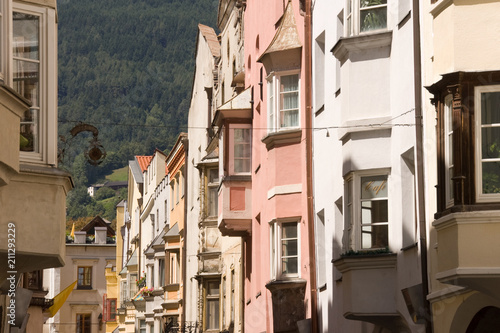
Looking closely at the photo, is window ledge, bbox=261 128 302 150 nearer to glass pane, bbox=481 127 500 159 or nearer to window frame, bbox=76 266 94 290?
glass pane, bbox=481 127 500 159

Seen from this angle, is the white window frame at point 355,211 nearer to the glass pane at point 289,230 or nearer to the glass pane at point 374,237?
the glass pane at point 374,237

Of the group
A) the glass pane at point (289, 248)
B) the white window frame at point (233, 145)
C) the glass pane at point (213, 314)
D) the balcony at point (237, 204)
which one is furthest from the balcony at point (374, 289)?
the glass pane at point (213, 314)

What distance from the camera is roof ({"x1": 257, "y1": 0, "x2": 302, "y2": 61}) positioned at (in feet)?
102

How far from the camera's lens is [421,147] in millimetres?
21172

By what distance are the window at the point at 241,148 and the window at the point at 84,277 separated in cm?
5390

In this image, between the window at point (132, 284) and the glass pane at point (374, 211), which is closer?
the glass pane at point (374, 211)


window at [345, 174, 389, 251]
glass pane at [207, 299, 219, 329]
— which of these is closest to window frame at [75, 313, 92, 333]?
glass pane at [207, 299, 219, 329]

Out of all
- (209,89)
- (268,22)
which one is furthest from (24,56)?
(209,89)

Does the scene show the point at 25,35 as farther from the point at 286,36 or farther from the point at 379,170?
the point at 286,36

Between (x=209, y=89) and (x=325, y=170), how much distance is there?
2393 centimetres

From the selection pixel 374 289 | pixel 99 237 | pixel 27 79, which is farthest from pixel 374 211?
pixel 99 237

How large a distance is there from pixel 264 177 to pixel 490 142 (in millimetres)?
15735

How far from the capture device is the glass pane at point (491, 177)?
17156 mm

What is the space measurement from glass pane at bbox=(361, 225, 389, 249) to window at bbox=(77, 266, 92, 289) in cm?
6761
